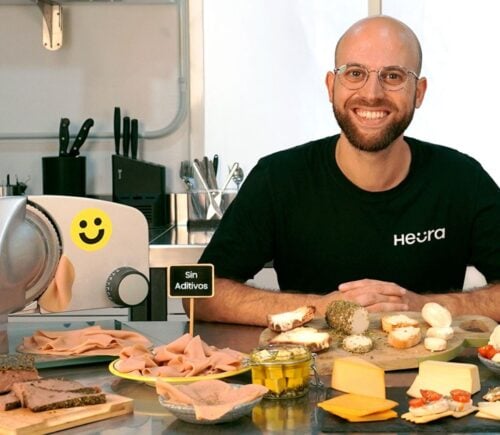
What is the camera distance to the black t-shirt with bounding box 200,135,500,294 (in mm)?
2693

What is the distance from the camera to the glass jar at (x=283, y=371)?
169 cm

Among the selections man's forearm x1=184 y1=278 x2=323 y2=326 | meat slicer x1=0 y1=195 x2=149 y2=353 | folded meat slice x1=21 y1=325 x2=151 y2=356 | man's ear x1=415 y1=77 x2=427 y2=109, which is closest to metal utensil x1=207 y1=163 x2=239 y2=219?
man's ear x1=415 y1=77 x2=427 y2=109

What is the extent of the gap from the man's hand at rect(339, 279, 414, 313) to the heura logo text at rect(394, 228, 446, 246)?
0.34 meters

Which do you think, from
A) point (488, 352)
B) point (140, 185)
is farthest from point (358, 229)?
point (140, 185)

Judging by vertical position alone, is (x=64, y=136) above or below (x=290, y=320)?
above

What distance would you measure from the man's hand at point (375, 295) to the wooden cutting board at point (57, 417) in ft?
2.54

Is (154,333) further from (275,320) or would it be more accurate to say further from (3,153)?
(3,153)

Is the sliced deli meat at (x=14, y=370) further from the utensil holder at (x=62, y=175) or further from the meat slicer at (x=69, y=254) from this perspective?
the utensil holder at (x=62, y=175)

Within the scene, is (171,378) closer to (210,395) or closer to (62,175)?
(210,395)

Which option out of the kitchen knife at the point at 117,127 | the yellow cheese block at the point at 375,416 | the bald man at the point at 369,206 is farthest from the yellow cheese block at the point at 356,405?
the kitchen knife at the point at 117,127

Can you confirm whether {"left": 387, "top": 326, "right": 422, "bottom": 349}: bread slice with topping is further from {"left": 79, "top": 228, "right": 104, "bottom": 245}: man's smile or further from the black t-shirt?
the black t-shirt

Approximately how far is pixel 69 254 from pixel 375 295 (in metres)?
0.67

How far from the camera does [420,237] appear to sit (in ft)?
8.89

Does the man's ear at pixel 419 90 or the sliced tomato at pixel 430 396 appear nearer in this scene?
the sliced tomato at pixel 430 396
